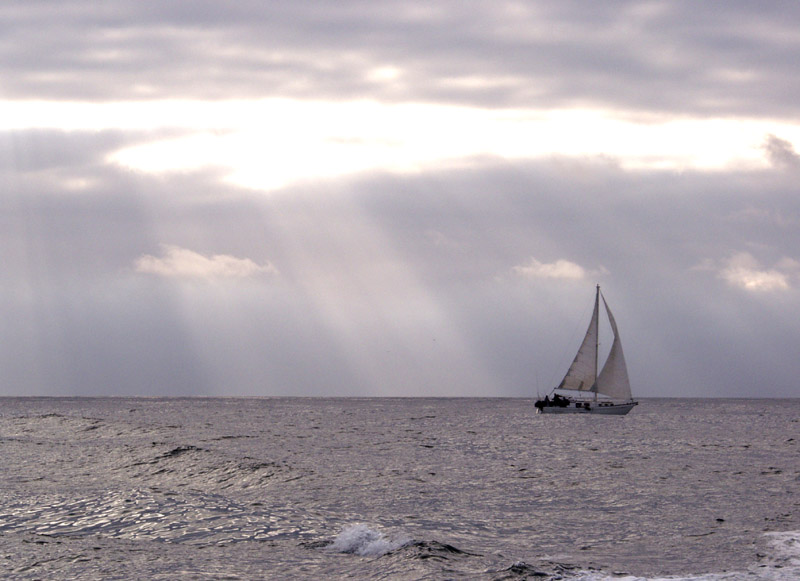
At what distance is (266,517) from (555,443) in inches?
1998

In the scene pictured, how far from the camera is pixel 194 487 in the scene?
38.0 m

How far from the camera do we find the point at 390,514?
1231 inches

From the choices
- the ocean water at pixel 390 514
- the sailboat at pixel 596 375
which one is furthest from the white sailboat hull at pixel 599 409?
the ocean water at pixel 390 514

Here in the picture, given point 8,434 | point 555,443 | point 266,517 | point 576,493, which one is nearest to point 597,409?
point 555,443

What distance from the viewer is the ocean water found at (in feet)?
73.0

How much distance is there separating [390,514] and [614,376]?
95457 millimetres

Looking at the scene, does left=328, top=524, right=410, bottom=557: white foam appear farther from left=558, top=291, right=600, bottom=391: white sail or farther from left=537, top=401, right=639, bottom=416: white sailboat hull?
left=537, top=401, right=639, bottom=416: white sailboat hull

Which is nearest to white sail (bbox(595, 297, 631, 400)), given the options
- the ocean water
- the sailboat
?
the sailboat

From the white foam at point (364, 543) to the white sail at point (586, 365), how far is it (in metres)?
96.1

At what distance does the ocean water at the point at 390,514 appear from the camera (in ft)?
73.0

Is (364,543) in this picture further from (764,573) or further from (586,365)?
(586,365)

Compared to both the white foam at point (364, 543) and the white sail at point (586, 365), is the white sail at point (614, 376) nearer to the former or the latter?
the white sail at point (586, 365)

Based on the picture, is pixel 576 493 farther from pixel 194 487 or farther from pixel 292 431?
pixel 292 431

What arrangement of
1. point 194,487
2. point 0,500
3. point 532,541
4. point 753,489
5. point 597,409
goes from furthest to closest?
point 597,409 < point 753,489 < point 194,487 < point 0,500 < point 532,541
